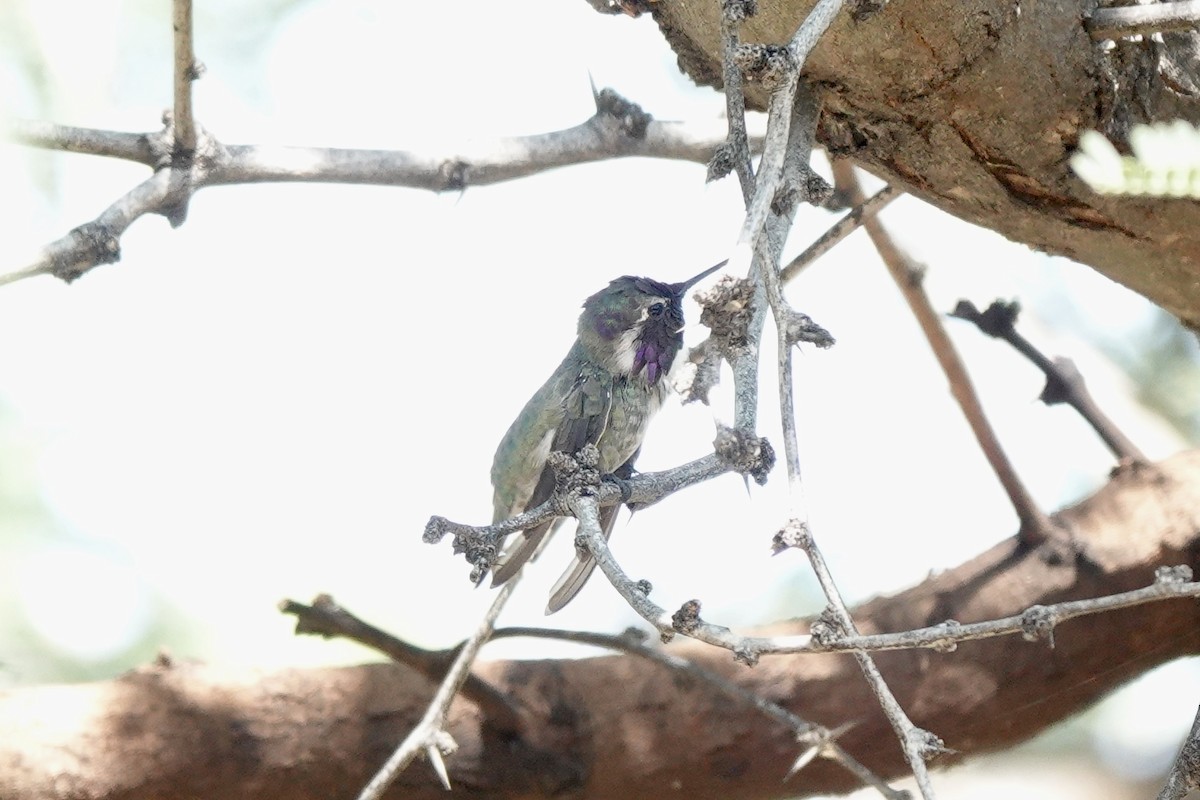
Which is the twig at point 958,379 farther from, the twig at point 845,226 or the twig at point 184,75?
the twig at point 184,75

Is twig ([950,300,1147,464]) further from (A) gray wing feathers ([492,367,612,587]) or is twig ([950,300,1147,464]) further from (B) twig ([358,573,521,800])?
(B) twig ([358,573,521,800])

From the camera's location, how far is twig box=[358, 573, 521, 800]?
2865 mm

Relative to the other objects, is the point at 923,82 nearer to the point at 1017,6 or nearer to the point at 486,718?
the point at 1017,6

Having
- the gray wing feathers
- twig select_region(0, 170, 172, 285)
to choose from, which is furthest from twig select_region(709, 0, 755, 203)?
the gray wing feathers

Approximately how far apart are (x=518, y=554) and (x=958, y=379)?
58.4 inches

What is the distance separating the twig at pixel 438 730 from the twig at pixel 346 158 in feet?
4.03

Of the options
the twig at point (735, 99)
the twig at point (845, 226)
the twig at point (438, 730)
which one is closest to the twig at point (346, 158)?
the twig at point (845, 226)

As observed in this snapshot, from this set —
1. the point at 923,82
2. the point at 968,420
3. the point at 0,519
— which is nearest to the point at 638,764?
the point at 968,420

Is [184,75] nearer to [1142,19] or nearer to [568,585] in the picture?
[568,585]

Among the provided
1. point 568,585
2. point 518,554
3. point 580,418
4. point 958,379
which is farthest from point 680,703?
point 958,379

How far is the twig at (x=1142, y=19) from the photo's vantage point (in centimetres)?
232

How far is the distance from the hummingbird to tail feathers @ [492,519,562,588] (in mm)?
186

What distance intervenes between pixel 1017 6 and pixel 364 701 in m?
2.56

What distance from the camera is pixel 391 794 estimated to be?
12.0 feet
